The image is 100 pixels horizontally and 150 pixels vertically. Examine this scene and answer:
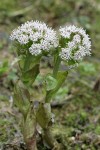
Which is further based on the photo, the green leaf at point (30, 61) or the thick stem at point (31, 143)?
the thick stem at point (31, 143)

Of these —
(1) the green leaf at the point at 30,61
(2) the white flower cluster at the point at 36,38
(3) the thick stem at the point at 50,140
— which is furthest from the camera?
(3) the thick stem at the point at 50,140

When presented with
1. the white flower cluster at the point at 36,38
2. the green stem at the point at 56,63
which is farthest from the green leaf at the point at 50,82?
the white flower cluster at the point at 36,38

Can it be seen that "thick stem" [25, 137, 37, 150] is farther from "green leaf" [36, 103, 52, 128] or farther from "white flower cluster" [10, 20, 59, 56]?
"white flower cluster" [10, 20, 59, 56]

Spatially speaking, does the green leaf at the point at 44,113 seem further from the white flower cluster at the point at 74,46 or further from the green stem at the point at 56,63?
the white flower cluster at the point at 74,46

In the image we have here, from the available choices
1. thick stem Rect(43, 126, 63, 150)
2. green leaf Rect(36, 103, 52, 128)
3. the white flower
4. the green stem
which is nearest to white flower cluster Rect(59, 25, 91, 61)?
the white flower

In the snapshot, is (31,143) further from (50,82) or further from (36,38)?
(36,38)

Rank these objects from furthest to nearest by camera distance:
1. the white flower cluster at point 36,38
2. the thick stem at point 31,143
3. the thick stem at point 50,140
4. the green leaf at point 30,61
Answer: the thick stem at point 50,140, the thick stem at point 31,143, the green leaf at point 30,61, the white flower cluster at point 36,38

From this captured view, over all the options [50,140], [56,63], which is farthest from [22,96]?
[50,140]
